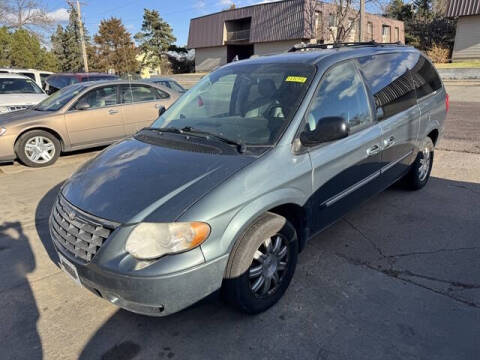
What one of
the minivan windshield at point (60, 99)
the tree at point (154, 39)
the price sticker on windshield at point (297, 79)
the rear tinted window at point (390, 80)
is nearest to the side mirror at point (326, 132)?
the price sticker on windshield at point (297, 79)

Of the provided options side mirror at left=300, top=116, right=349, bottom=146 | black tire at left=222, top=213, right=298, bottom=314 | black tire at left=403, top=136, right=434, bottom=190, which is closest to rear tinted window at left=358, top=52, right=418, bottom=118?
black tire at left=403, top=136, right=434, bottom=190

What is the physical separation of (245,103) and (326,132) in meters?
0.94

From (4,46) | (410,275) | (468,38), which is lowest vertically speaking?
(410,275)

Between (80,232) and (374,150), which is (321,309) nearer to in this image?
(374,150)

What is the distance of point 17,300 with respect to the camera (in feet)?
10.1

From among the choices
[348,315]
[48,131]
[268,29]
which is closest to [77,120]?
[48,131]

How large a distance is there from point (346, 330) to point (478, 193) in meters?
3.51

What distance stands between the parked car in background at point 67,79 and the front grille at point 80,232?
11.7 meters

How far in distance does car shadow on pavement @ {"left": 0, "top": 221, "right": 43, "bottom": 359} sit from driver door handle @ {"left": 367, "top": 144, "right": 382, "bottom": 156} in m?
3.11

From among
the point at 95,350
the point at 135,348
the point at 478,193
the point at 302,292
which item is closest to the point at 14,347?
the point at 95,350

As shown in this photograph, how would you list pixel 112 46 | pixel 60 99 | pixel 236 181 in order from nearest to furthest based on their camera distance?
pixel 236 181 → pixel 60 99 → pixel 112 46

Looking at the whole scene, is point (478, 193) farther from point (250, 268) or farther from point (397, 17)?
point (397, 17)

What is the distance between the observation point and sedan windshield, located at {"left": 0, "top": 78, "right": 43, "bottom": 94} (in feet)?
33.2

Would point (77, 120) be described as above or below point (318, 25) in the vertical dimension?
below
